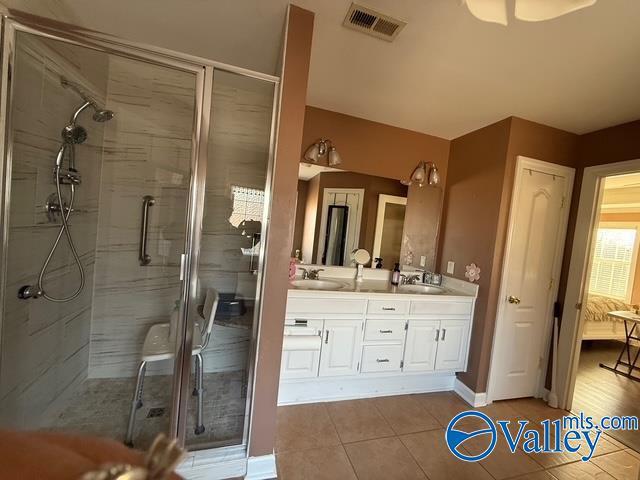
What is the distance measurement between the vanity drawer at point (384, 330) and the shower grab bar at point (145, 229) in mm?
1806

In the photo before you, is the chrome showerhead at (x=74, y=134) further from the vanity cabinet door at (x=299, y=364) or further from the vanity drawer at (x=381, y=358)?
the vanity drawer at (x=381, y=358)

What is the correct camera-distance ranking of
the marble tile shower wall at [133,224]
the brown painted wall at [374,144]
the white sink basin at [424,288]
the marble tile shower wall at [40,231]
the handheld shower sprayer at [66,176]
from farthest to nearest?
1. the white sink basin at [424,288]
2. the brown painted wall at [374,144]
3. the marble tile shower wall at [133,224]
4. the handheld shower sprayer at [66,176]
5. the marble tile shower wall at [40,231]

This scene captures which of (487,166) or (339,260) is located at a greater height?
(487,166)

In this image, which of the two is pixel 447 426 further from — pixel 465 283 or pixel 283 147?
pixel 283 147

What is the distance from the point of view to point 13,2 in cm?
123

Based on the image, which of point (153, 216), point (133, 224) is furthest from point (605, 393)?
point (133, 224)

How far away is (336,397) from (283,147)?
2010 mm

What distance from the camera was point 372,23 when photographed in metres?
1.44

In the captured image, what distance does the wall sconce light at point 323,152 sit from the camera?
2.43 metres

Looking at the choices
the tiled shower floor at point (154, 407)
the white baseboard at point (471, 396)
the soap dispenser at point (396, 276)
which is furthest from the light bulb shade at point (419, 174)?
the tiled shower floor at point (154, 407)

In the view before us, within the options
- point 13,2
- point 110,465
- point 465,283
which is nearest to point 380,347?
point 465,283

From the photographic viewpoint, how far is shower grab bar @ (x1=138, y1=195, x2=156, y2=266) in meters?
2.06

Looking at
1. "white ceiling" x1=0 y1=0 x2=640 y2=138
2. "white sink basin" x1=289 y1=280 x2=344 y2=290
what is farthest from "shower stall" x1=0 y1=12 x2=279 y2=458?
"white sink basin" x1=289 y1=280 x2=344 y2=290

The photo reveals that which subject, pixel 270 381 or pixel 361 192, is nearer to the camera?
pixel 270 381
